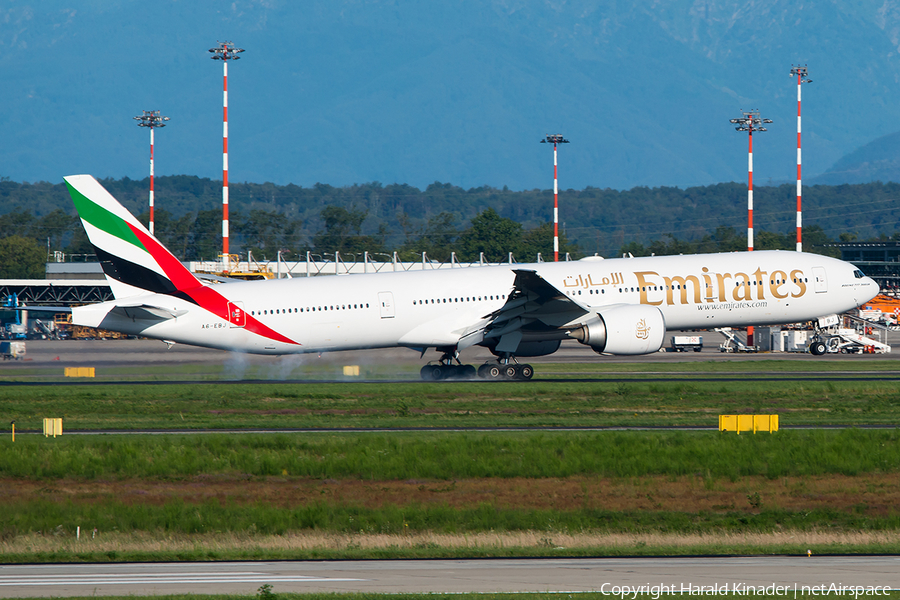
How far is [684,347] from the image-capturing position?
7894 cm

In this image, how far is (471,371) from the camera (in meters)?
43.5

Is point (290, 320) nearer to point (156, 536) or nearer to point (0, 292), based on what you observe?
point (156, 536)

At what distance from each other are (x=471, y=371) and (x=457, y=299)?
3.17 m

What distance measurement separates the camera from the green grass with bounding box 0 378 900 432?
32594 millimetres

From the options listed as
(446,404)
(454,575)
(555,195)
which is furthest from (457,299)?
(555,195)

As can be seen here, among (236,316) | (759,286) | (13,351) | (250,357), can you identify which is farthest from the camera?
(13,351)

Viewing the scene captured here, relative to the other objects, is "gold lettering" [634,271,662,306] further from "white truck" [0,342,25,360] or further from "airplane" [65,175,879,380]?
"white truck" [0,342,25,360]

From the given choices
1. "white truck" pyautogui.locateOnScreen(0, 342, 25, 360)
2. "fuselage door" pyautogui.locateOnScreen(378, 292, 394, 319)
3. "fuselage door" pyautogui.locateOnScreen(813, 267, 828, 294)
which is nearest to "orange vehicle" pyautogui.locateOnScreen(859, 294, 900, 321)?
"fuselage door" pyautogui.locateOnScreen(813, 267, 828, 294)

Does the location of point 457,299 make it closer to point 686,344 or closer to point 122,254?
point 122,254

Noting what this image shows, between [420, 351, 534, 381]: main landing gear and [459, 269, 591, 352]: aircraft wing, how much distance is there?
1.13 meters

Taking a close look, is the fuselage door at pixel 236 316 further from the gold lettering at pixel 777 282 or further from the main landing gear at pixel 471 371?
the gold lettering at pixel 777 282

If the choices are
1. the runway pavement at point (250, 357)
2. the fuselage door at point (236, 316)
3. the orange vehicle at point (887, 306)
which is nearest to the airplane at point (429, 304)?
the fuselage door at point (236, 316)

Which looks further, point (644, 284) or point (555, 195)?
point (555, 195)

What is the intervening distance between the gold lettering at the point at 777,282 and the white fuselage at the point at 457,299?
0.04 m
